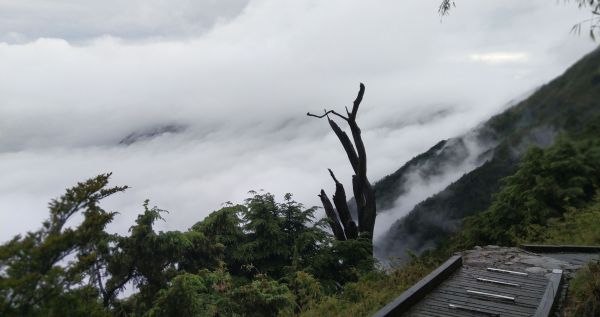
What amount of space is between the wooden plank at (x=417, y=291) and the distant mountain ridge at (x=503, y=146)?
2991 centimetres

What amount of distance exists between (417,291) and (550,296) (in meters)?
1.81

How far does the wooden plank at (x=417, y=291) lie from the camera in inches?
255

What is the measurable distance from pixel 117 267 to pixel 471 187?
43.3m

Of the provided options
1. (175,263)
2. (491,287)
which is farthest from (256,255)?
(491,287)

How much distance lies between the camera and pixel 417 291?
284 inches

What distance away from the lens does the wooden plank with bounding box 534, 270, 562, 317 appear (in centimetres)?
633

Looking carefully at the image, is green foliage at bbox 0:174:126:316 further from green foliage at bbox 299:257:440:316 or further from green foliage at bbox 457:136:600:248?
green foliage at bbox 457:136:600:248

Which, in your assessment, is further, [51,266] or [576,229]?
[576,229]

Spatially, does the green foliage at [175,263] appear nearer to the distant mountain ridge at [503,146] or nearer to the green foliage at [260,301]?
the green foliage at [260,301]

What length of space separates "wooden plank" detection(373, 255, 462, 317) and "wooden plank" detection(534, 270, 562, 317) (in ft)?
5.08

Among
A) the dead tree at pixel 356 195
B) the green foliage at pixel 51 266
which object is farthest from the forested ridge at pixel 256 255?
the dead tree at pixel 356 195

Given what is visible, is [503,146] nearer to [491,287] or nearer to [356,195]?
[356,195]

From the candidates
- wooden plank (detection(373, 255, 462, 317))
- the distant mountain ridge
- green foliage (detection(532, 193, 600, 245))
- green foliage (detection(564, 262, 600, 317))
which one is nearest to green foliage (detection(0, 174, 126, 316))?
wooden plank (detection(373, 255, 462, 317))

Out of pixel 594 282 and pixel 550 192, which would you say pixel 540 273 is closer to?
pixel 594 282
